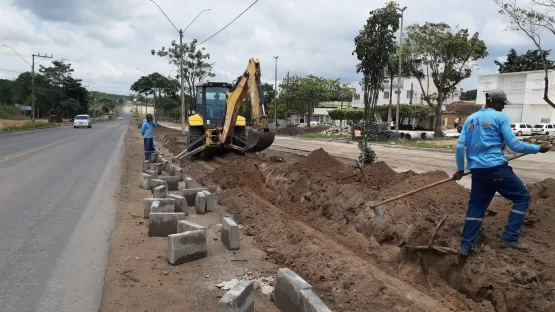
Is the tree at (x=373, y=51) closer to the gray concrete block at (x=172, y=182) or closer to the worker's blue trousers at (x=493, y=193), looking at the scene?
the gray concrete block at (x=172, y=182)

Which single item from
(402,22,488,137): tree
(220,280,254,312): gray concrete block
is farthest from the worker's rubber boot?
(402,22,488,137): tree

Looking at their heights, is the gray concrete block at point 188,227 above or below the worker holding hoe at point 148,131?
below

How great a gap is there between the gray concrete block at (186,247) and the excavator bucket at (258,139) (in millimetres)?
7856

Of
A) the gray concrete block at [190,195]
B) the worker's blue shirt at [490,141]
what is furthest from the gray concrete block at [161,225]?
the worker's blue shirt at [490,141]

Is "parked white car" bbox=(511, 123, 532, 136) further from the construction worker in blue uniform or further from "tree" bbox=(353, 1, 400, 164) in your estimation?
the construction worker in blue uniform

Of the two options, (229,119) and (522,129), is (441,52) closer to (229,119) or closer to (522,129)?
(522,129)

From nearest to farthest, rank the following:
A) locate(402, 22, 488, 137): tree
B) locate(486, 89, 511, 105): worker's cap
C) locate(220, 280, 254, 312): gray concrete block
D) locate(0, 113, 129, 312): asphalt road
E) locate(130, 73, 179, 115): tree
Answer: locate(220, 280, 254, 312): gray concrete block → locate(0, 113, 129, 312): asphalt road → locate(486, 89, 511, 105): worker's cap → locate(402, 22, 488, 137): tree → locate(130, 73, 179, 115): tree

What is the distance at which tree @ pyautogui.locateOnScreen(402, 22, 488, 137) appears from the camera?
29.8 meters

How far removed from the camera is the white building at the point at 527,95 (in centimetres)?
4088

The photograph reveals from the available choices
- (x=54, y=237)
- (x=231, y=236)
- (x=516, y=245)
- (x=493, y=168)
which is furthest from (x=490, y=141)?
(x=54, y=237)

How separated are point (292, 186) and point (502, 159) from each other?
513 centimetres

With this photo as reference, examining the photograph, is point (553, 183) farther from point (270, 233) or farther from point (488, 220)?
point (270, 233)

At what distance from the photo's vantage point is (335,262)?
16.1 feet

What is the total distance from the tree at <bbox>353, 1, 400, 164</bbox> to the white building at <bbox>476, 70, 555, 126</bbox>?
34387 mm
